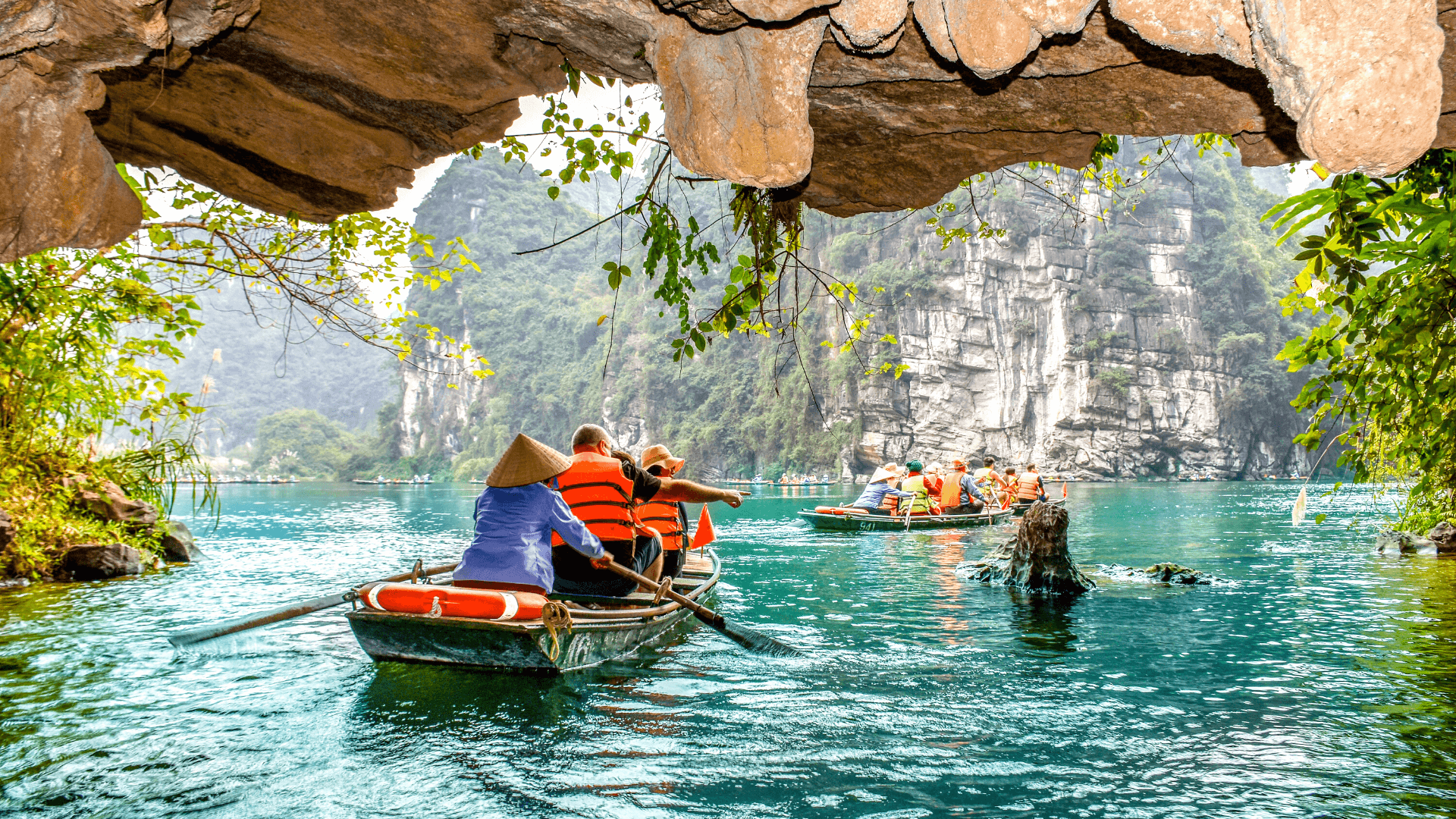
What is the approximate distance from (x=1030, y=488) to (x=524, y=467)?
18.0m

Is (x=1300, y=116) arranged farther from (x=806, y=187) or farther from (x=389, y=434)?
(x=389, y=434)

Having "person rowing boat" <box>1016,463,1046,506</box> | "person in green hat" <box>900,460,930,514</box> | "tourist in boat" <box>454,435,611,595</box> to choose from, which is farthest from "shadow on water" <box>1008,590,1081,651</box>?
"person rowing boat" <box>1016,463,1046,506</box>

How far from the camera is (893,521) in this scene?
18.1 meters

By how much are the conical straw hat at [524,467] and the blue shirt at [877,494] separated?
14.5m

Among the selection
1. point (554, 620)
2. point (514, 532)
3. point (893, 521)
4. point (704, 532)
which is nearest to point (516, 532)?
point (514, 532)

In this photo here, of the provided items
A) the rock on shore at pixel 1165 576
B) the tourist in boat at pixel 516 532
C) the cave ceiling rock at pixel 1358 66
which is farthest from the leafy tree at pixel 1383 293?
the rock on shore at pixel 1165 576

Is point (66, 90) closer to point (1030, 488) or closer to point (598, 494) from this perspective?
point (598, 494)

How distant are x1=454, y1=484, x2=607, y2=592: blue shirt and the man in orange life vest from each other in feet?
2.86

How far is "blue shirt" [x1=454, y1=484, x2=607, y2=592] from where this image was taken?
18.0 ft

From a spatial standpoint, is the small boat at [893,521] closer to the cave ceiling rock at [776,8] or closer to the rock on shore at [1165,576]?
the rock on shore at [1165,576]

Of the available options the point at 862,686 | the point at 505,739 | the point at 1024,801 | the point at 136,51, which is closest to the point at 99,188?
the point at 136,51

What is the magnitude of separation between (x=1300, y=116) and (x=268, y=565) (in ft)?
51.3

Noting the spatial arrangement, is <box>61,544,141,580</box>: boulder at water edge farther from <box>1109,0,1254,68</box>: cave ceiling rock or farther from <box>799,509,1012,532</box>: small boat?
<box>799,509,1012,532</box>: small boat

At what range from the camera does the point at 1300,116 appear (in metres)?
1.78
